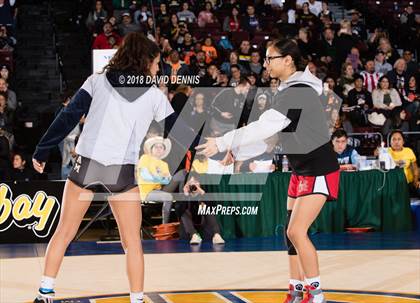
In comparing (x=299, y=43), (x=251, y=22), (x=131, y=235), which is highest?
(x=251, y=22)

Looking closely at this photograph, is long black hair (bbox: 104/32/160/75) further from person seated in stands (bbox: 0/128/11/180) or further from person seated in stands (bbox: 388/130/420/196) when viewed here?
person seated in stands (bbox: 388/130/420/196)

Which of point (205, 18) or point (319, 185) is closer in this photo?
point (319, 185)

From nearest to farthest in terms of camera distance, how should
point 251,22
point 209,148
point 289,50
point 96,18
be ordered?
point 209,148
point 289,50
point 96,18
point 251,22

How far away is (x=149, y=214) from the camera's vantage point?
12.6 m

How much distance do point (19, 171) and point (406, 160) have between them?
5.57m

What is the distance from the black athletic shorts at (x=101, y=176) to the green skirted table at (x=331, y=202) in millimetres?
5731

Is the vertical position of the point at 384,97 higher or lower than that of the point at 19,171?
higher

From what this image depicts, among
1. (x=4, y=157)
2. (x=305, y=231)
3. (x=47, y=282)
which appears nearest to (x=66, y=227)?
(x=47, y=282)

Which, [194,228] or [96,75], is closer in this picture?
[96,75]

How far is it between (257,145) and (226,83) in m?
2.73

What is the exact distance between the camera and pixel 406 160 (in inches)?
501

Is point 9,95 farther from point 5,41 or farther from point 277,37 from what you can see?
point 277,37

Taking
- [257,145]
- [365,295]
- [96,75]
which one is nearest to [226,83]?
[257,145]

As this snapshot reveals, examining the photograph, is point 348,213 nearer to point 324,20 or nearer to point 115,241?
point 115,241
